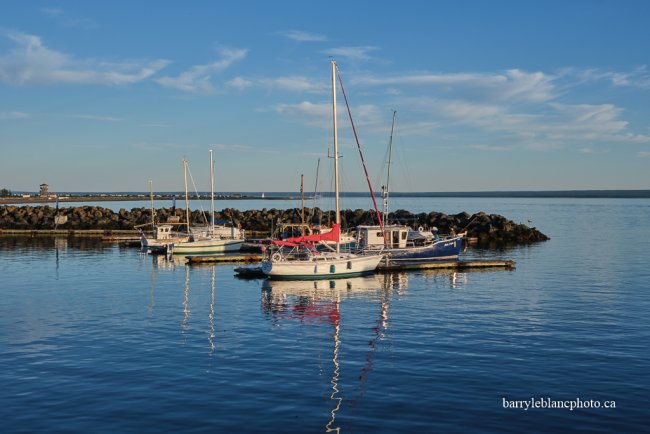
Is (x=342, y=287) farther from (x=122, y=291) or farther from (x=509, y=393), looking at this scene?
(x=509, y=393)

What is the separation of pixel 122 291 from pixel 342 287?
14.0m

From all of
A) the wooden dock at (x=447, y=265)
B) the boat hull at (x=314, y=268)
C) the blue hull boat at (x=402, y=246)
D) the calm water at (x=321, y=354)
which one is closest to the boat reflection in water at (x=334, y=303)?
the calm water at (x=321, y=354)

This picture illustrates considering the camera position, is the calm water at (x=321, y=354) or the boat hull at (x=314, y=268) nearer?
the calm water at (x=321, y=354)

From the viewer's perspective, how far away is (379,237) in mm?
52938

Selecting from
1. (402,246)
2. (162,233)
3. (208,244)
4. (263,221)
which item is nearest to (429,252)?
(402,246)

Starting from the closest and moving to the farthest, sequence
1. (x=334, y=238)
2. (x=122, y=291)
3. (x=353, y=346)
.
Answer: (x=353, y=346) → (x=122, y=291) → (x=334, y=238)

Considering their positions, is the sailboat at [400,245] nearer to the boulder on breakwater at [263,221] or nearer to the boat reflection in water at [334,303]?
the boat reflection in water at [334,303]

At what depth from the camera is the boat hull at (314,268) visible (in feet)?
143

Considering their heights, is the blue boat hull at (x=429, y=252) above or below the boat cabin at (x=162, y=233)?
below

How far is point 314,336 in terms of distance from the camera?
86.4 feet

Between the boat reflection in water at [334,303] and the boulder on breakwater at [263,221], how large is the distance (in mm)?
38341

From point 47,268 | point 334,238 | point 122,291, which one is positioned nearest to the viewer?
point 122,291

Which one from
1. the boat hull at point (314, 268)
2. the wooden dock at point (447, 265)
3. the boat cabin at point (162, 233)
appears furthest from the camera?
the boat cabin at point (162, 233)

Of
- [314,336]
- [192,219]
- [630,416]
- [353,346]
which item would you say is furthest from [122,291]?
[192,219]
